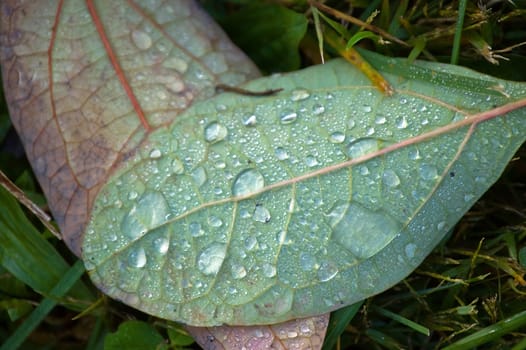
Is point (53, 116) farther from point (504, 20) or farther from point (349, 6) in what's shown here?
point (504, 20)

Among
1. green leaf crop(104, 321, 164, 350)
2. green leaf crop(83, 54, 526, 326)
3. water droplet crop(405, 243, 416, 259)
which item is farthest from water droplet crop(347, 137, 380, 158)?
green leaf crop(104, 321, 164, 350)

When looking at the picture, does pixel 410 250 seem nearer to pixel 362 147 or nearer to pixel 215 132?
pixel 362 147

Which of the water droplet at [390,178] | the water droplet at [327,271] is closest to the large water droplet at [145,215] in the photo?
the water droplet at [327,271]

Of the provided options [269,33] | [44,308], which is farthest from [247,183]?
[44,308]

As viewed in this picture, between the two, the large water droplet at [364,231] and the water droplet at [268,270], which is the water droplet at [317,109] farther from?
the water droplet at [268,270]

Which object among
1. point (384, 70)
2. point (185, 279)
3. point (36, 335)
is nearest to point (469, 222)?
point (384, 70)

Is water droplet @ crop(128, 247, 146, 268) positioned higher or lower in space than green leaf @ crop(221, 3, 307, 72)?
lower

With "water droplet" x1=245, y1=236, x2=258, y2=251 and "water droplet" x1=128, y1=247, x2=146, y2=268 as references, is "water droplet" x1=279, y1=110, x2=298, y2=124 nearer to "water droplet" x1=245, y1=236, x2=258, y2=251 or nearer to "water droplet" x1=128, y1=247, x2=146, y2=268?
"water droplet" x1=245, y1=236, x2=258, y2=251
